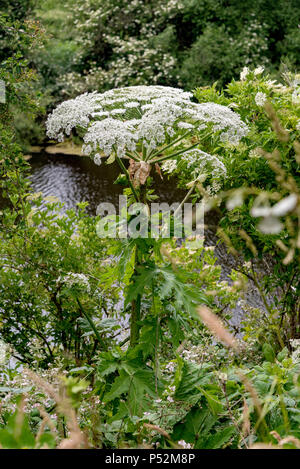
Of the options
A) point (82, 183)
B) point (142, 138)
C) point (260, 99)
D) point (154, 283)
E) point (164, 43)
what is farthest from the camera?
point (164, 43)

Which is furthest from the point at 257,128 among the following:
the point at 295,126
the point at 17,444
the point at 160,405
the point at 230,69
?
the point at 230,69

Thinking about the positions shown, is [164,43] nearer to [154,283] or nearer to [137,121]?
[137,121]

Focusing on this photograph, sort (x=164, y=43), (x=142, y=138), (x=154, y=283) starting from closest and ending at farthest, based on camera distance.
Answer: (x=154, y=283) < (x=142, y=138) < (x=164, y=43)

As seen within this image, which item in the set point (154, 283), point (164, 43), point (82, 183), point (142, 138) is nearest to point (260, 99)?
point (142, 138)

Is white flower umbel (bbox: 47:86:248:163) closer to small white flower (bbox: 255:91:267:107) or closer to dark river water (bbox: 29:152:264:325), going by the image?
small white flower (bbox: 255:91:267:107)

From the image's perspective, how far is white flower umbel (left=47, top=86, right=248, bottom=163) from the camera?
186 centimetres

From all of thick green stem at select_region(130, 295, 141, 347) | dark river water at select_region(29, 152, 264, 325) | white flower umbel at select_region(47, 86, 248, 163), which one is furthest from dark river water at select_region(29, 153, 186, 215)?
thick green stem at select_region(130, 295, 141, 347)

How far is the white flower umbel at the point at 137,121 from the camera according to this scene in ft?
6.10

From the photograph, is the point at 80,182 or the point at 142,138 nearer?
the point at 142,138

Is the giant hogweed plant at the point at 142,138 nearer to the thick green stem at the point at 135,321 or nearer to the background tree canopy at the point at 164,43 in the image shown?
the thick green stem at the point at 135,321

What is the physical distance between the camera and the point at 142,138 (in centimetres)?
198

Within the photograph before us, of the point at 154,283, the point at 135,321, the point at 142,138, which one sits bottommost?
the point at 135,321

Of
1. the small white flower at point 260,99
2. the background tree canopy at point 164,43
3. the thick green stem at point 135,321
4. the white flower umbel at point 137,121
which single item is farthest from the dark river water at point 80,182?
the thick green stem at point 135,321

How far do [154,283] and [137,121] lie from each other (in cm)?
68
